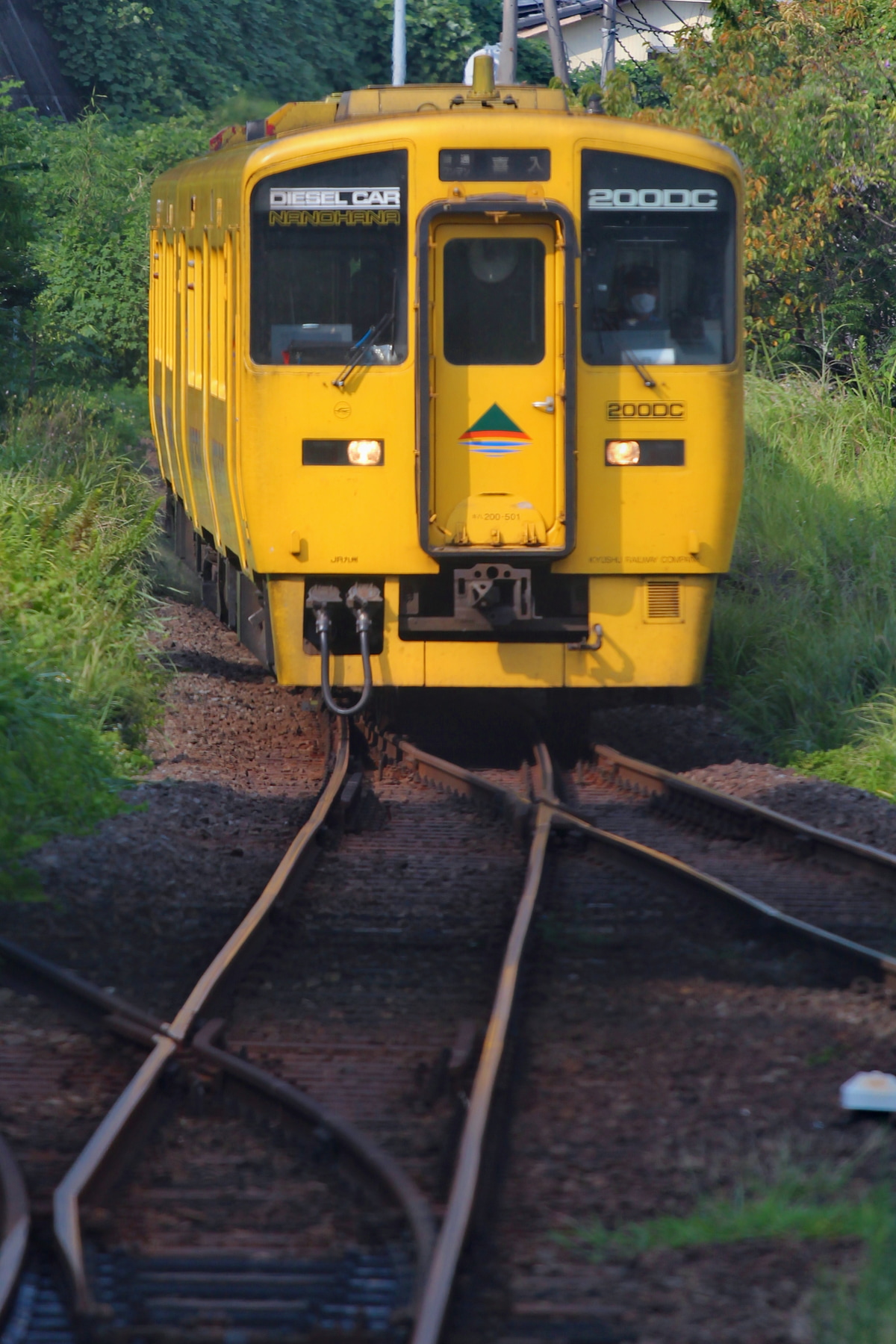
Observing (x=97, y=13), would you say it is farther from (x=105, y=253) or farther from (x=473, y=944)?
(x=473, y=944)

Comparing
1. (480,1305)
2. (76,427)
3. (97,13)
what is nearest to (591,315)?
(480,1305)

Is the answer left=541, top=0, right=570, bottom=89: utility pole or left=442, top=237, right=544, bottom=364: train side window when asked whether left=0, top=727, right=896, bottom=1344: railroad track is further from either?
left=541, top=0, right=570, bottom=89: utility pole

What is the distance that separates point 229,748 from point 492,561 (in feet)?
6.96

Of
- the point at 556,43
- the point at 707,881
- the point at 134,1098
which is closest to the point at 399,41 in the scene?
the point at 556,43

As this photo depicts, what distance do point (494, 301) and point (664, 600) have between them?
5.74ft

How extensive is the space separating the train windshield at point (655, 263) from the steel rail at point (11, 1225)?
572 centimetres

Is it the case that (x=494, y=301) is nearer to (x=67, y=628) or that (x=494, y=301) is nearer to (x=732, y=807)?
(x=732, y=807)

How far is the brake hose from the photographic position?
8844mm

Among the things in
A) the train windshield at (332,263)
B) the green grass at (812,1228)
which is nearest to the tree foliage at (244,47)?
the train windshield at (332,263)

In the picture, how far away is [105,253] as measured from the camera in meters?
25.4

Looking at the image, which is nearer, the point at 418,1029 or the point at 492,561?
the point at 418,1029

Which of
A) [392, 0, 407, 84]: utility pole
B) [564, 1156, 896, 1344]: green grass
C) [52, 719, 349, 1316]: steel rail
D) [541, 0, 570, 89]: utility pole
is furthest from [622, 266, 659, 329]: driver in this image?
[392, 0, 407, 84]: utility pole

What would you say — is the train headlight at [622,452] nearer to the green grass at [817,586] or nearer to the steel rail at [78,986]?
the green grass at [817,586]

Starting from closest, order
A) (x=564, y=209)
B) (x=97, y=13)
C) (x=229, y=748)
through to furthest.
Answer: (x=564, y=209) → (x=229, y=748) → (x=97, y=13)
